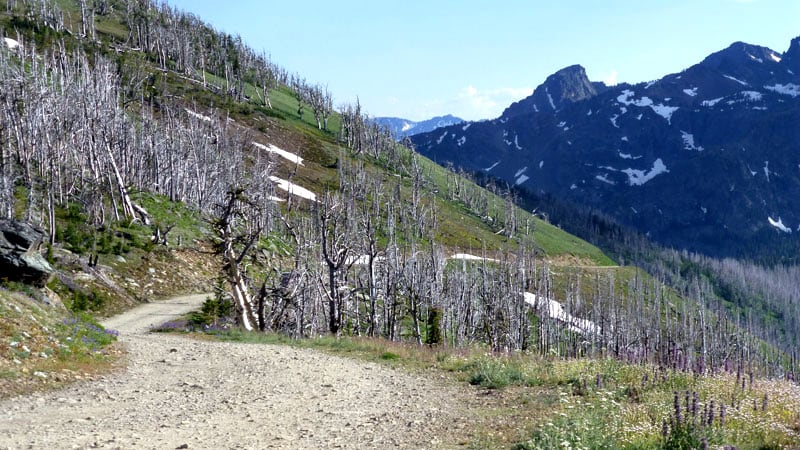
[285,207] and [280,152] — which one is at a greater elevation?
[280,152]

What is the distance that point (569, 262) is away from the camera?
167 meters

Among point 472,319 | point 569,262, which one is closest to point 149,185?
point 472,319

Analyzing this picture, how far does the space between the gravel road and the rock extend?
8190 mm

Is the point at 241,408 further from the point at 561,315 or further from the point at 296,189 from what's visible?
the point at 296,189

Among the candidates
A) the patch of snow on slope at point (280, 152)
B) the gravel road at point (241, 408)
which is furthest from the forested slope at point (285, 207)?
the gravel road at point (241, 408)

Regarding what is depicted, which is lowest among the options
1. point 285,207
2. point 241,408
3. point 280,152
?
point 241,408

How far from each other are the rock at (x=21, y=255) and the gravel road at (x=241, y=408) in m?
8.19

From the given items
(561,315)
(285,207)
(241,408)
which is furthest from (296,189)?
(241,408)

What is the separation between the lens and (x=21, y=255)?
2303cm

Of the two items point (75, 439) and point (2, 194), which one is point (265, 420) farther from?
point (2, 194)

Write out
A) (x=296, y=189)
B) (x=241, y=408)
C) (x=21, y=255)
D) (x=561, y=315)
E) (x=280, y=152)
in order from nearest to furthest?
(x=241, y=408), (x=21, y=255), (x=561, y=315), (x=296, y=189), (x=280, y=152)

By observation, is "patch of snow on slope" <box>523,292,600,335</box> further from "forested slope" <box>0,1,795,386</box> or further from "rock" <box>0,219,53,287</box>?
"rock" <box>0,219,53,287</box>

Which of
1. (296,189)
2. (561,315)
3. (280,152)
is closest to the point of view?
(561,315)

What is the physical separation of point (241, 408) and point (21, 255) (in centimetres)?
1577
